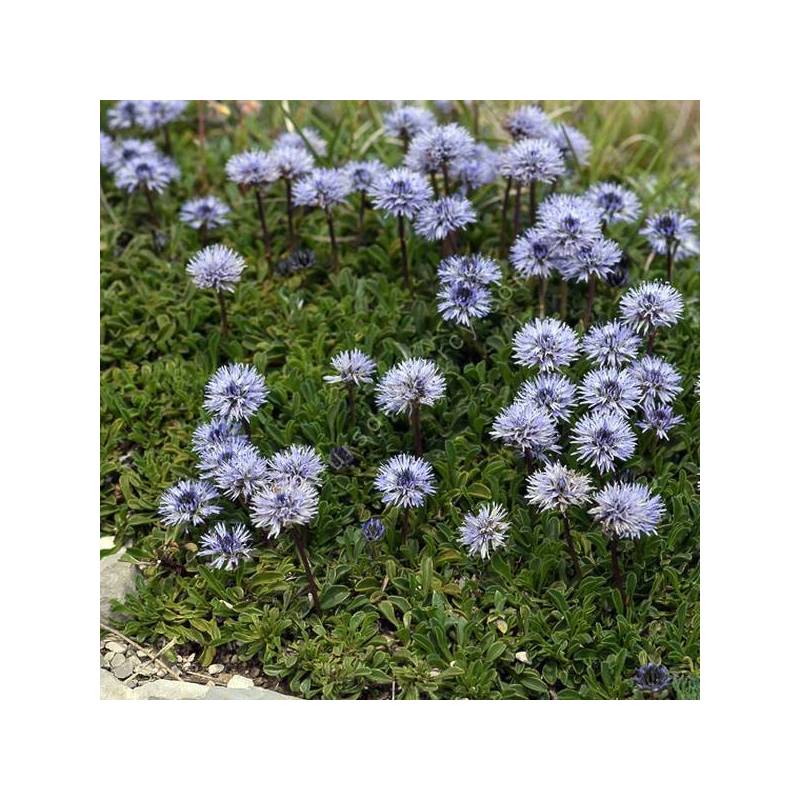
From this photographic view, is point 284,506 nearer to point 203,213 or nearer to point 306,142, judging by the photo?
point 203,213

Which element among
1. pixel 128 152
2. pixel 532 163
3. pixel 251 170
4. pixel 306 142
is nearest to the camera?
pixel 532 163

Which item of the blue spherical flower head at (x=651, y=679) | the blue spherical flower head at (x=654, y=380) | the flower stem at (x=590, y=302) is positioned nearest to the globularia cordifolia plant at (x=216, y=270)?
the flower stem at (x=590, y=302)

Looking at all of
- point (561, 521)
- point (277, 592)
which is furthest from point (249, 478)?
point (561, 521)

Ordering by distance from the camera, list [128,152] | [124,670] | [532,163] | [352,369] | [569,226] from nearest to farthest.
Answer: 1. [124,670]
2. [352,369]
3. [569,226]
4. [532,163]
5. [128,152]

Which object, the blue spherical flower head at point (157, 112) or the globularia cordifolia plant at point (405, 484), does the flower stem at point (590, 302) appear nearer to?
the globularia cordifolia plant at point (405, 484)

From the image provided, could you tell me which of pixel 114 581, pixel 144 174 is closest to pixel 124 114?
pixel 144 174

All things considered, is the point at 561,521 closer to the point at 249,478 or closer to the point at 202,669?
the point at 249,478

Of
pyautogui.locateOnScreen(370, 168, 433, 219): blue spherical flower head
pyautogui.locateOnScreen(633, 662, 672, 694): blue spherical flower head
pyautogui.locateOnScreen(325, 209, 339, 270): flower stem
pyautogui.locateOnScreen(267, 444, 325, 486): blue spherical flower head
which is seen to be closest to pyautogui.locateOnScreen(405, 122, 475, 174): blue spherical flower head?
pyautogui.locateOnScreen(370, 168, 433, 219): blue spherical flower head
